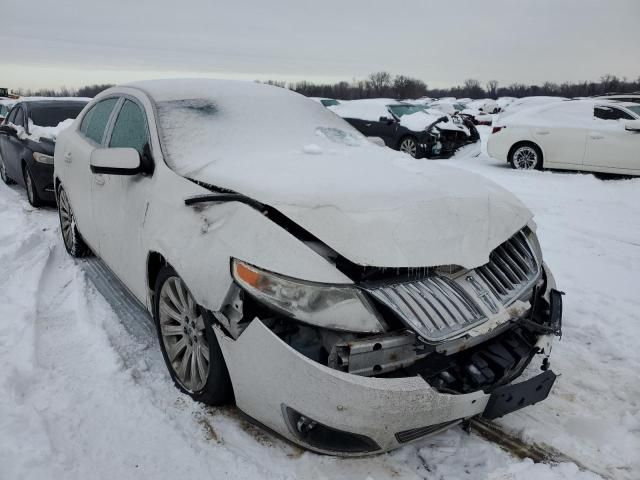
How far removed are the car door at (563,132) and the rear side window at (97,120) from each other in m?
8.40

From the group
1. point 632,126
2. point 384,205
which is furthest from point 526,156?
point 384,205

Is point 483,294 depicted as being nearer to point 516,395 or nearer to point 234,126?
point 516,395

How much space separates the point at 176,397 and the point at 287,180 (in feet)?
4.12

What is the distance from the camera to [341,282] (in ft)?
6.47

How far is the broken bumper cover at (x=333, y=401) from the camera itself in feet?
6.07

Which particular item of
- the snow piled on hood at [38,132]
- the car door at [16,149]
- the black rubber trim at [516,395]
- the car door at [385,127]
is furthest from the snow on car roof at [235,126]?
the car door at [385,127]

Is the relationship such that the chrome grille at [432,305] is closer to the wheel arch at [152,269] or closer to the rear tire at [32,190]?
the wheel arch at [152,269]

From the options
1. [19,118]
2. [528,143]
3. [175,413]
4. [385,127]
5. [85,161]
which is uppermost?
[19,118]

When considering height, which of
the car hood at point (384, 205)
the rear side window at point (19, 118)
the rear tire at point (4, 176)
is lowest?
the rear tire at point (4, 176)

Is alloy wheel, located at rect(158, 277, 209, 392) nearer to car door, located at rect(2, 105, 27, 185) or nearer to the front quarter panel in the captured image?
the front quarter panel

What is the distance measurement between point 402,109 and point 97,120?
31.0 feet

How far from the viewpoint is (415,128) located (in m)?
11.2

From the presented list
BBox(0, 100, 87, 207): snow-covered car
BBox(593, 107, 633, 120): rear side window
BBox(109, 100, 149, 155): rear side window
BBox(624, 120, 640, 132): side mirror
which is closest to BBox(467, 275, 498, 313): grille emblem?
BBox(109, 100, 149, 155): rear side window

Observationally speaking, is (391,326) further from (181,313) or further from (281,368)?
(181,313)
